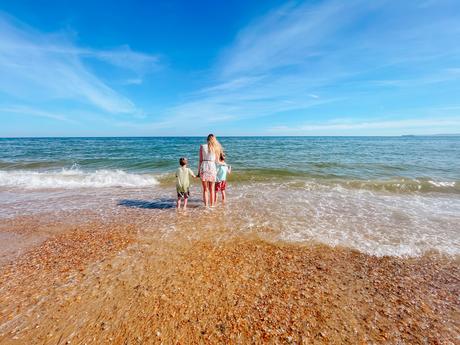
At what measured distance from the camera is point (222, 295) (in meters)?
3.32

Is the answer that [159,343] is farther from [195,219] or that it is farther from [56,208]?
[56,208]

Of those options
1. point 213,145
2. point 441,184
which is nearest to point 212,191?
point 213,145

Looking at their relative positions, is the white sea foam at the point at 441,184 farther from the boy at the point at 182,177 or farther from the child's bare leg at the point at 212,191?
the boy at the point at 182,177

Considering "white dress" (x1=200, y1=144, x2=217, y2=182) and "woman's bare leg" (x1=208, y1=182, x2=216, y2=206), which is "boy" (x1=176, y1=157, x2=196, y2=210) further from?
"woman's bare leg" (x1=208, y1=182, x2=216, y2=206)

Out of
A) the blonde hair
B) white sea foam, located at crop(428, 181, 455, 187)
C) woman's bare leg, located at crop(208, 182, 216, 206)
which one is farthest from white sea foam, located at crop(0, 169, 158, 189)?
white sea foam, located at crop(428, 181, 455, 187)

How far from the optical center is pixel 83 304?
3.14 metres

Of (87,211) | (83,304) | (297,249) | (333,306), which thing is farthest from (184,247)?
(87,211)

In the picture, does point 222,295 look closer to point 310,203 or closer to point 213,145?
point 213,145

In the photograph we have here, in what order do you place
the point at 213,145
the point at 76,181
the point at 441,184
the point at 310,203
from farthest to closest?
the point at 76,181
the point at 441,184
the point at 310,203
the point at 213,145

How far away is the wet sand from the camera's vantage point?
2721 millimetres

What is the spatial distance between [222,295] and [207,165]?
449cm

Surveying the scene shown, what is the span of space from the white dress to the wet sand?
2842 mm

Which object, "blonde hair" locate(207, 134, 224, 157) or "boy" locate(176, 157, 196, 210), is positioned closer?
"blonde hair" locate(207, 134, 224, 157)

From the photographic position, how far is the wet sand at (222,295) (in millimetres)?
2721
